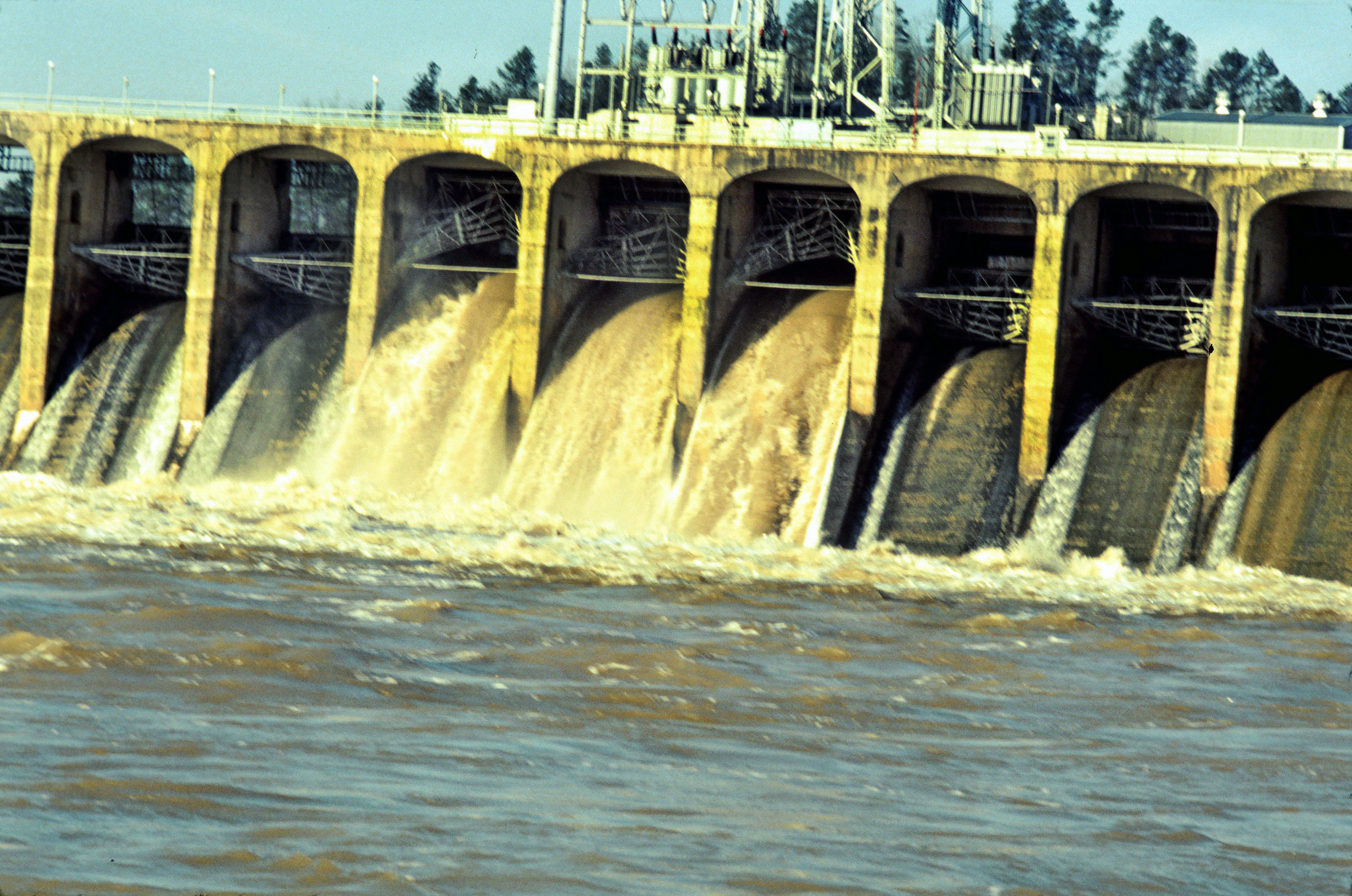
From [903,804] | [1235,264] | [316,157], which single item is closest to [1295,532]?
Answer: [1235,264]

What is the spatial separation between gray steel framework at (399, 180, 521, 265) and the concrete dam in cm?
11

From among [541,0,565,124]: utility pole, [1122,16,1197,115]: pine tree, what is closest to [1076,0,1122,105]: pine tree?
[1122,16,1197,115]: pine tree

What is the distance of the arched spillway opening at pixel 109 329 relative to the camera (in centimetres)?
4325

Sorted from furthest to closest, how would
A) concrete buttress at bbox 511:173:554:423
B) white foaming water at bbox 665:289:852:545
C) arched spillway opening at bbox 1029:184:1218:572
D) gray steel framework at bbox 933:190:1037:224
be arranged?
Result: concrete buttress at bbox 511:173:554:423 → gray steel framework at bbox 933:190:1037:224 → white foaming water at bbox 665:289:852:545 → arched spillway opening at bbox 1029:184:1218:572

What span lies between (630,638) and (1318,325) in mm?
18795

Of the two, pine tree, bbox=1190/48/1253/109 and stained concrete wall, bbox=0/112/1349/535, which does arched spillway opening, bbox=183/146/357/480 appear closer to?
stained concrete wall, bbox=0/112/1349/535

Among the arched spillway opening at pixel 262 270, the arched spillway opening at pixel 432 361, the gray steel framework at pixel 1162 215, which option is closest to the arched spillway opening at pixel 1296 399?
the gray steel framework at pixel 1162 215

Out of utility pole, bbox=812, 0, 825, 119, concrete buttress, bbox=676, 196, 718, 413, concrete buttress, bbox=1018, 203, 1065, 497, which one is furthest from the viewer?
utility pole, bbox=812, 0, 825, 119

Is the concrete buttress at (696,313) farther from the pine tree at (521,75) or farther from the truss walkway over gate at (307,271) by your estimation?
the pine tree at (521,75)

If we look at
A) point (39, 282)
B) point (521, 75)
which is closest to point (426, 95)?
point (521, 75)

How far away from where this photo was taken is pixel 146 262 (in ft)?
151

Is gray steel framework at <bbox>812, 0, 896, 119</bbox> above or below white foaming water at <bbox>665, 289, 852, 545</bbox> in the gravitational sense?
above

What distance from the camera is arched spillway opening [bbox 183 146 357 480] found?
42469 mm

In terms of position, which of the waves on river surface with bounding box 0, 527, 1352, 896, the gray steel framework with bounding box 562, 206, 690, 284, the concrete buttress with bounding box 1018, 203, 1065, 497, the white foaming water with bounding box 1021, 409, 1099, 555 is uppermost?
the gray steel framework with bounding box 562, 206, 690, 284
